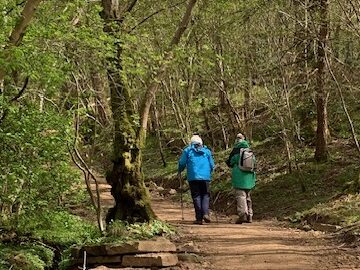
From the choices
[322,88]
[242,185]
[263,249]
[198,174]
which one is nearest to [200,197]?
[198,174]

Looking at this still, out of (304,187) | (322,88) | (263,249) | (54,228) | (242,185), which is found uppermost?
(322,88)

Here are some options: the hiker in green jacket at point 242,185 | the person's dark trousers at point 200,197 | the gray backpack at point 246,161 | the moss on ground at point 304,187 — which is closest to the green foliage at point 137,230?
the person's dark trousers at point 200,197

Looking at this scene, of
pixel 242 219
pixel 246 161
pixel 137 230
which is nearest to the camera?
pixel 137 230

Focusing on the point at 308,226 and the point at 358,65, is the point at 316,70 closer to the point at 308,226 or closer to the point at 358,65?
the point at 358,65

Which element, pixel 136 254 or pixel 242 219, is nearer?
pixel 136 254

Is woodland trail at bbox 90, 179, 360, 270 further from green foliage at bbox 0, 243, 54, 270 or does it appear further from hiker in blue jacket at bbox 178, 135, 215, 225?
green foliage at bbox 0, 243, 54, 270

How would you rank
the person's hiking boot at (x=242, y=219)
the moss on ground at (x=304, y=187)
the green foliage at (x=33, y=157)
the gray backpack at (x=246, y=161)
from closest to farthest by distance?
the green foliage at (x=33, y=157) → the moss on ground at (x=304, y=187) → the gray backpack at (x=246, y=161) → the person's hiking boot at (x=242, y=219)

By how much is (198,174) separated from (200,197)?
21.5 inches

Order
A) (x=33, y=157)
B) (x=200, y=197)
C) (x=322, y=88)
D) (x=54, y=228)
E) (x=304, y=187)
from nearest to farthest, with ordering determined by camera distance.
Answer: (x=33, y=157), (x=54, y=228), (x=200, y=197), (x=322, y=88), (x=304, y=187)

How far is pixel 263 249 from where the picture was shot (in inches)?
360

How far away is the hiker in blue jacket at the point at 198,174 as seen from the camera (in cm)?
1269

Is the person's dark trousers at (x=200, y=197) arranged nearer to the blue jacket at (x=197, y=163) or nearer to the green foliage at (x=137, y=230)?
the blue jacket at (x=197, y=163)

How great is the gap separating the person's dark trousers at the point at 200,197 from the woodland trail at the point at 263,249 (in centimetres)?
62

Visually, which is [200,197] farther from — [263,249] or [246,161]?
A: [263,249]
